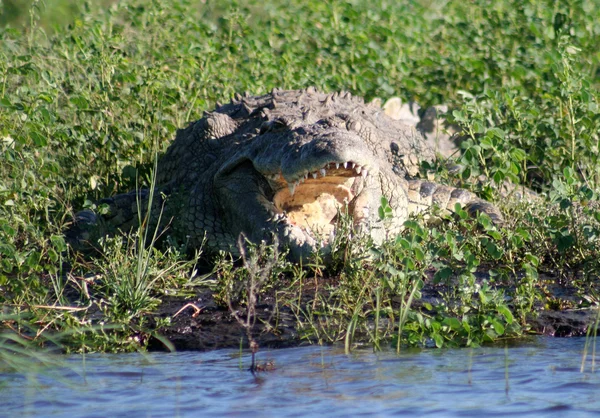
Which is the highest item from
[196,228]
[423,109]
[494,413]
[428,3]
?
[428,3]

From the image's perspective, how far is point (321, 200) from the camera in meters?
5.64

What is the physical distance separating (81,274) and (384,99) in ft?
13.4

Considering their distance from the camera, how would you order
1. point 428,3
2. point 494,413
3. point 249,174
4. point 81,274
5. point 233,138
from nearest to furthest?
point 494,413 → point 81,274 → point 249,174 → point 233,138 → point 428,3

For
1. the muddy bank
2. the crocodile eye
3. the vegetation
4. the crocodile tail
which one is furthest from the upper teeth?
the crocodile eye

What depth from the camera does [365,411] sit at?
3.70 meters

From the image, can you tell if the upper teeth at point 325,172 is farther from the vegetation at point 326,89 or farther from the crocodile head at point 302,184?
the vegetation at point 326,89

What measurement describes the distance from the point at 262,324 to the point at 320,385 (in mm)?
884

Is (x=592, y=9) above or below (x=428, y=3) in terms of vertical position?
below

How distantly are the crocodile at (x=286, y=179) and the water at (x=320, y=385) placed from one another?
1.05 m

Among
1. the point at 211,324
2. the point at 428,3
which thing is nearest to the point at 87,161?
the point at 211,324

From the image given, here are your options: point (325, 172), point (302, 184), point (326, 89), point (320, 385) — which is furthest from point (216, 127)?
point (320, 385)

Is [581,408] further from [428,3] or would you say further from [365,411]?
[428,3]

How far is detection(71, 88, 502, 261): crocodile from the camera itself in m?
5.43

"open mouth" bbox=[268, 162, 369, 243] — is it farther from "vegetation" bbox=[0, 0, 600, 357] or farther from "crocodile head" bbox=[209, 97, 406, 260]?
"vegetation" bbox=[0, 0, 600, 357]
